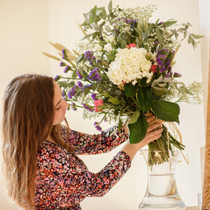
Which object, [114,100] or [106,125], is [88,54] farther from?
[106,125]

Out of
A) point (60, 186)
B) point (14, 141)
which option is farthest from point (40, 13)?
point (60, 186)

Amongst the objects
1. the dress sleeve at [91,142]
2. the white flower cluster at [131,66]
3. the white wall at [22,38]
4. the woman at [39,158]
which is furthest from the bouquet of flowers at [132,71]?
the white wall at [22,38]

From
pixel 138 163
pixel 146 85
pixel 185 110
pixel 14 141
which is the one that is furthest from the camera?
pixel 138 163

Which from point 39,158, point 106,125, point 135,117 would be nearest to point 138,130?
point 135,117

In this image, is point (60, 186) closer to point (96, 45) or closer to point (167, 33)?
point (96, 45)

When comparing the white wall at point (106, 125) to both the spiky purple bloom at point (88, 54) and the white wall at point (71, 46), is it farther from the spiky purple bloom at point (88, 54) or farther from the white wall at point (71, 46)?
the spiky purple bloom at point (88, 54)

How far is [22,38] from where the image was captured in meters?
1.77

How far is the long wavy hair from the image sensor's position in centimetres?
102

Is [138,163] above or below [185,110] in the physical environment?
below

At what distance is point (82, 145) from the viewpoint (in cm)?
134

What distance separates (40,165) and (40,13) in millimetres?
1190

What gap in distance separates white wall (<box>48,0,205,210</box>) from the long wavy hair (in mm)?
757

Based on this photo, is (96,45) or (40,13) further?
(40,13)

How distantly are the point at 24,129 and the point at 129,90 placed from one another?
17.3 inches
